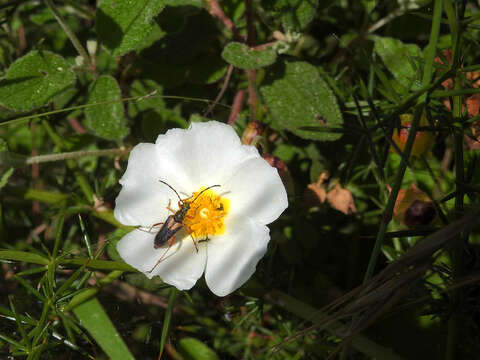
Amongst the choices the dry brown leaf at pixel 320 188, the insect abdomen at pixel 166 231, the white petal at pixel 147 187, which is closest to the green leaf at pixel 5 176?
the white petal at pixel 147 187

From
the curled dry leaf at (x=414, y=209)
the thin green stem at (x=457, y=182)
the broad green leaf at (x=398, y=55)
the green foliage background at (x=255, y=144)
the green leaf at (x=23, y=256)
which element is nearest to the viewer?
the thin green stem at (x=457, y=182)

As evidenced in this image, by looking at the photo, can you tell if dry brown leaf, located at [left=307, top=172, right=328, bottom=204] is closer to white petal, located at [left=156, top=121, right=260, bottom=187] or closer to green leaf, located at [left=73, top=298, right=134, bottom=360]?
white petal, located at [left=156, top=121, right=260, bottom=187]

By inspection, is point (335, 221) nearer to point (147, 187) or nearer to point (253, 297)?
point (253, 297)

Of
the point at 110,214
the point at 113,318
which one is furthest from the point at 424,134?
the point at 113,318

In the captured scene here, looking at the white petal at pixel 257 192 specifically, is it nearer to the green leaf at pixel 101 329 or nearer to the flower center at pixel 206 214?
the flower center at pixel 206 214

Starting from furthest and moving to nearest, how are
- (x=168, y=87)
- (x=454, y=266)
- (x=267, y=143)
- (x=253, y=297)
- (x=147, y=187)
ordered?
(x=168, y=87) < (x=267, y=143) < (x=253, y=297) < (x=147, y=187) < (x=454, y=266)
